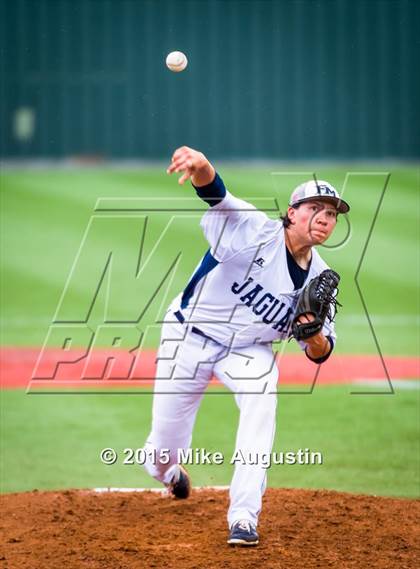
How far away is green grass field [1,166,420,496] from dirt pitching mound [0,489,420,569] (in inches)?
28.6

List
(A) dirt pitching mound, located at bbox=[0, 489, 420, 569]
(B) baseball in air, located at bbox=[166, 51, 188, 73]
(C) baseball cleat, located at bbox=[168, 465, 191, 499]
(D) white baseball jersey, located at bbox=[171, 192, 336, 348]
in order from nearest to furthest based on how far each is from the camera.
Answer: (A) dirt pitching mound, located at bbox=[0, 489, 420, 569] → (D) white baseball jersey, located at bbox=[171, 192, 336, 348] → (B) baseball in air, located at bbox=[166, 51, 188, 73] → (C) baseball cleat, located at bbox=[168, 465, 191, 499]

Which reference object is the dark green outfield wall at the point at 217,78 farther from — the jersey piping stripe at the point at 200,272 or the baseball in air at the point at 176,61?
the jersey piping stripe at the point at 200,272

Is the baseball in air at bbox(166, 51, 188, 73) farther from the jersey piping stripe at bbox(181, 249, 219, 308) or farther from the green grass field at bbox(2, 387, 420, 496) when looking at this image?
the green grass field at bbox(2, 387, 420, 496)

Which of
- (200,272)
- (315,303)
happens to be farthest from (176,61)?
(315,303)

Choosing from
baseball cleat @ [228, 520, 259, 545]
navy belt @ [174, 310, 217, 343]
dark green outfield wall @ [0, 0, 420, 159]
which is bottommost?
baseball cleat @ [228, 520, 259, 545]

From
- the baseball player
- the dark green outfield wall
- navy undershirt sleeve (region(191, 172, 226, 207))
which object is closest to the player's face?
the baseball player

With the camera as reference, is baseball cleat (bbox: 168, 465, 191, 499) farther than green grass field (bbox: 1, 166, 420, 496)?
No

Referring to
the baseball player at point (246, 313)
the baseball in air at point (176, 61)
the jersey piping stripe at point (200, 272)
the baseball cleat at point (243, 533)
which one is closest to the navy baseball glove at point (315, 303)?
the baseball player at point (246, 313)

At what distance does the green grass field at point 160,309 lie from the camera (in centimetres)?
784

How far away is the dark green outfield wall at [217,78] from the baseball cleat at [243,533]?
19466 mm

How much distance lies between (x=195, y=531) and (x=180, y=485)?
0.70 m

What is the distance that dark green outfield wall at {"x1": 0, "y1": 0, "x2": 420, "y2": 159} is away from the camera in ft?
79.9

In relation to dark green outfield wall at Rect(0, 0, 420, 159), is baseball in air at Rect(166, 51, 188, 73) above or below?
below

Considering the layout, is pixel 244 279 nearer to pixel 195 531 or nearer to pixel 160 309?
pixel 195 531
